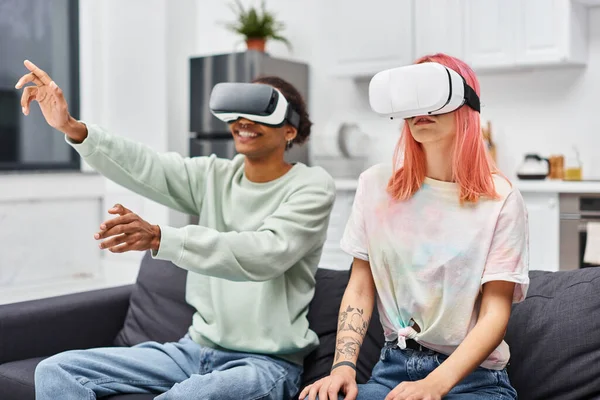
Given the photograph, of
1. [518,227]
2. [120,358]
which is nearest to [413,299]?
[518,227]

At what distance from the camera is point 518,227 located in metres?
1.62

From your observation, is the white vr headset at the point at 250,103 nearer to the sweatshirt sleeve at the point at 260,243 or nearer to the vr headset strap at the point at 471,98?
the sweatshirt sleeve at the point at 260,243

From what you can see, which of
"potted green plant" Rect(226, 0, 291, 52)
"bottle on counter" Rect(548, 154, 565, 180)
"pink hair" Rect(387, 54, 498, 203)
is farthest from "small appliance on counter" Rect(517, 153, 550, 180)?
"pink hair" Rect(387, 54, 498, 203)

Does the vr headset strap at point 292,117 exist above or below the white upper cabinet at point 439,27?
below

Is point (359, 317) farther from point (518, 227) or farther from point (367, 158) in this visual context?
point (367, 158)

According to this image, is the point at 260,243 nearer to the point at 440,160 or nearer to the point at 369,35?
the point at 440,160

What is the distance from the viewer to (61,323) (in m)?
2.44

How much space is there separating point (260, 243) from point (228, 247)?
3.8 inches

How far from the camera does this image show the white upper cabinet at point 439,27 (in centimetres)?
449

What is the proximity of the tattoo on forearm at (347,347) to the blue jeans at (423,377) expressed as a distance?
0.24ft

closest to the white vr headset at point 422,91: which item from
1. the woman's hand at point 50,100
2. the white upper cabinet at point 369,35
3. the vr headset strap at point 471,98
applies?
the vr headset strap at point 471,98

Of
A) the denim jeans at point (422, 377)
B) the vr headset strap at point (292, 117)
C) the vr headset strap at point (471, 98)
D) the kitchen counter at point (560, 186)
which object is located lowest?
the denim jeans at point (422, 377)

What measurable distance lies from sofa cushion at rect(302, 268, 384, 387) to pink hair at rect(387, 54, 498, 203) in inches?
18.2

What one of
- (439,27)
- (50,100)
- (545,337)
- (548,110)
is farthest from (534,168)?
(50,100)
